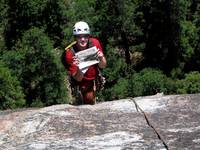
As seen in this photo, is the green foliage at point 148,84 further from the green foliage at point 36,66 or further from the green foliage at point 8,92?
the green foliage at point 8,92

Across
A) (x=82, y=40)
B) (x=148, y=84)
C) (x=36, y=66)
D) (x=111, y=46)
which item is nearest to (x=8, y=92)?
(x=36, y=66)

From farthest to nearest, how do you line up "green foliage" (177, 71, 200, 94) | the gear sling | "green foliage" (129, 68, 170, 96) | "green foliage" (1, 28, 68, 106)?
"green foliage" (1, 28, 68, 106) < "green foliage" (129, 68, 170, 96) < "green foliage" (177, 71, 200, 94) < the gear sling

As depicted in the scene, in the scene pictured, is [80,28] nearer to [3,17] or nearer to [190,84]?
[190,84]

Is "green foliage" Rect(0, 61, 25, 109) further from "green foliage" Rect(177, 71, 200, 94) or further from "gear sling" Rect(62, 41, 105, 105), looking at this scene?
"gear sling" Rect(62, 41, 105, 105)

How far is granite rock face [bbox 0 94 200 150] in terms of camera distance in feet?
14.8

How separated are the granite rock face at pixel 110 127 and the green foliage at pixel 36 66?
37.9m

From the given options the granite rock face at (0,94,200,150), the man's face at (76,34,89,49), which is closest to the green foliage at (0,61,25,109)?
the man's face at (76,34,89,49)

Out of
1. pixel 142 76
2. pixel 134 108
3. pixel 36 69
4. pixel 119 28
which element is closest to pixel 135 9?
pixel 119 28

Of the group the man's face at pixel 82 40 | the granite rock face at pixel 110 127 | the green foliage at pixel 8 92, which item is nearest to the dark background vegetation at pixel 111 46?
the green foliage at pixel 8 92

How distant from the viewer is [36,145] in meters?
4.56

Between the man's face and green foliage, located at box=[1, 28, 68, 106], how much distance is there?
36300 mm

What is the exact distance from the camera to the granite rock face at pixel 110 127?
4.50 metres

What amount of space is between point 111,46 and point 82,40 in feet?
126

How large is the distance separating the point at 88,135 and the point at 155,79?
124 feet
